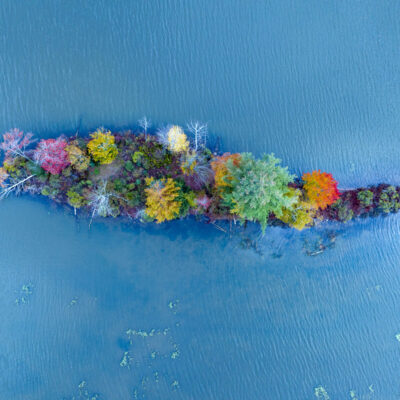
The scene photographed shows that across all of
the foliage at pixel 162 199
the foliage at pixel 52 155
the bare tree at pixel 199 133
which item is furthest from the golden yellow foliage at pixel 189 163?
the foliage at pixel 52 155

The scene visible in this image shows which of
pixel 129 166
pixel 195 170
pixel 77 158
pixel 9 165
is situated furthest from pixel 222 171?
pixel 9 165

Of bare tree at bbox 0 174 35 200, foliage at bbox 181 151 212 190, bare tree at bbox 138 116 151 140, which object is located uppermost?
bare tree at bbox 138 116 151 140

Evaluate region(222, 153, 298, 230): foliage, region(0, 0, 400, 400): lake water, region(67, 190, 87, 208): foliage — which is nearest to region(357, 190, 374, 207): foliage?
region(0, 0, 400, 400): lake water

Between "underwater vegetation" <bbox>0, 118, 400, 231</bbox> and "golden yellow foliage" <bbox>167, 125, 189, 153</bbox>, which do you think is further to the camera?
"golden yellow foliage" <bbox>167, 125, 189, 153</bbox>

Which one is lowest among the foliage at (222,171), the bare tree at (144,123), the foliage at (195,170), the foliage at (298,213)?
the foliage at (298,213)

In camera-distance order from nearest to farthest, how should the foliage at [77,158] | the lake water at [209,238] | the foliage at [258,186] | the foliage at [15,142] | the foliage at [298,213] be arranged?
the foliage at [258,186] → the foliage at [298,213] → the foliage at [77,158] → the foliage at [15,142] → the lake water at [209,238]

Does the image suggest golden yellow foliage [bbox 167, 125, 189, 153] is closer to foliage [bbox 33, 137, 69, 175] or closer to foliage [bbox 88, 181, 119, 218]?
foliage [bbox 88, 181, 119, 218]

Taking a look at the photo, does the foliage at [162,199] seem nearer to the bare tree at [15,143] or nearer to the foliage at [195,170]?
the foliage at [195,170]

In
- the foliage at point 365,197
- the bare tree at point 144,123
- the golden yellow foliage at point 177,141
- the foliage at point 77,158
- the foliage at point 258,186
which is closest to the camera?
the foliage at point 258,186
